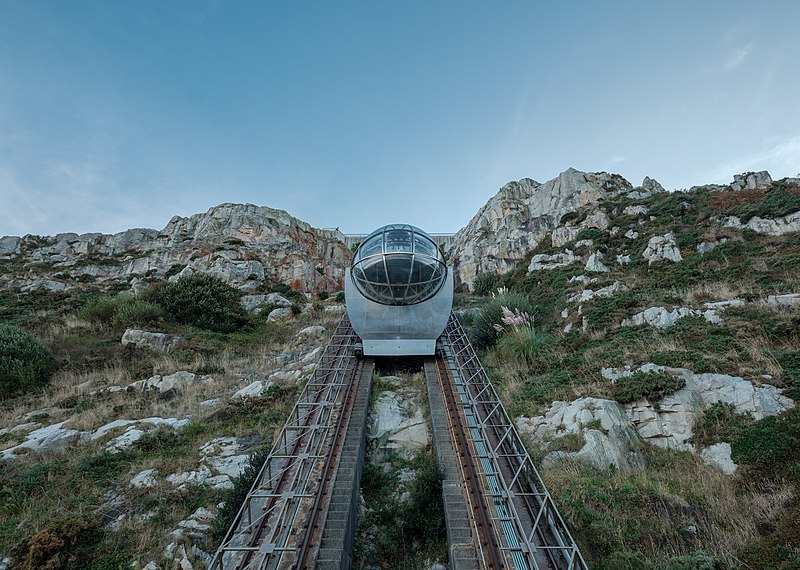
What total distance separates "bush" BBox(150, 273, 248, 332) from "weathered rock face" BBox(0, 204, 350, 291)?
6.43 meters

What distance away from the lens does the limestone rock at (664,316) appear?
978cm

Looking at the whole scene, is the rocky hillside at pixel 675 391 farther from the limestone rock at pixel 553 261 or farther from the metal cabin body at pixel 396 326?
the limestone rock at pixel 553 261

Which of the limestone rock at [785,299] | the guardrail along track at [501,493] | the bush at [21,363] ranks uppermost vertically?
the bush at [21,363]

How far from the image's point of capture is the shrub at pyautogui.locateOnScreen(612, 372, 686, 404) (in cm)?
712

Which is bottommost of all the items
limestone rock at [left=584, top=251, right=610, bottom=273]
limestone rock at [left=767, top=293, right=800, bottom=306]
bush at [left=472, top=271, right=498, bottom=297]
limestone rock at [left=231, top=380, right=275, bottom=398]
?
limestone rock at [left=231, top=380, right=275, bottom=398]

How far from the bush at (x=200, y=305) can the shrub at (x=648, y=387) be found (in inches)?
676

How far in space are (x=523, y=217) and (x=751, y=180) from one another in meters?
19.5

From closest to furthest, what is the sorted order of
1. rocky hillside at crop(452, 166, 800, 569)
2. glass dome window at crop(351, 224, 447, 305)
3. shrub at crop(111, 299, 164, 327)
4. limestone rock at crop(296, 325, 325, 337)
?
1. rocky hillside at crop(452, 166, 800, 569)
2. glass dome window at crop(351, 224, 447, 305)
3. shrub at crop(111, 299, 164, 327)
4. limestone rock at crop(296, 325, 325, 337)

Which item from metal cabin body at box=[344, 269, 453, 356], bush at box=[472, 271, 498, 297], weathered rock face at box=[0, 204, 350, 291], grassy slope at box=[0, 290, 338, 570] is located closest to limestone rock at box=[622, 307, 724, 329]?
metal cabin body at box=[344, 269, 453, 356]

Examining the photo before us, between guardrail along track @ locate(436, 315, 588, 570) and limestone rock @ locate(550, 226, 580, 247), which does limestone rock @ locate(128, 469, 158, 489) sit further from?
limestone rock @ locate(550, 226, 580, 247)

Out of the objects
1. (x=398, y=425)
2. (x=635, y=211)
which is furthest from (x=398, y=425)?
(x=635, y=211)

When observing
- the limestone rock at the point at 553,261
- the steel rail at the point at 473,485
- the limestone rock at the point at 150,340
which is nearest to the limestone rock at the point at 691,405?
the steel rail at the point at 473,485

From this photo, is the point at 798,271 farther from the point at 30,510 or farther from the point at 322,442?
the point at 30,510

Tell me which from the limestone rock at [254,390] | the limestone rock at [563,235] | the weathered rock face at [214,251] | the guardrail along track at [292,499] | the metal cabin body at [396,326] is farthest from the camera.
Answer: the weathered rock face at [214,251]
